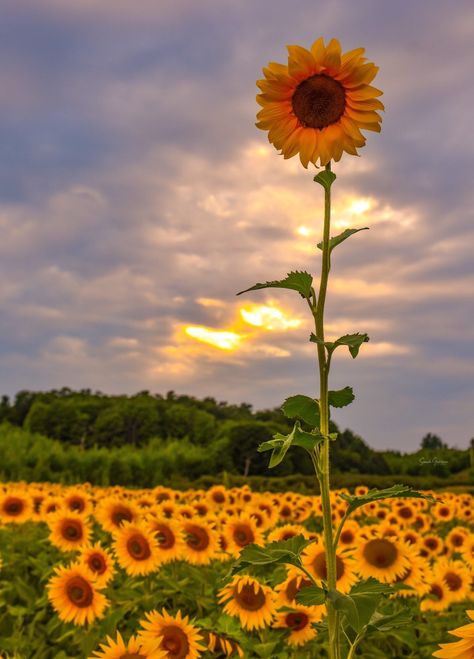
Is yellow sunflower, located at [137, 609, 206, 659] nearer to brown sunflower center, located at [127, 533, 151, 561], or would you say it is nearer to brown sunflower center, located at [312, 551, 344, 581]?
brown sunflower center, located at [312, 551, 344, 581]

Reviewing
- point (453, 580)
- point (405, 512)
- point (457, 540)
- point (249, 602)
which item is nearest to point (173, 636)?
point (249, 602)

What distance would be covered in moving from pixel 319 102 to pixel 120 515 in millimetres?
5779

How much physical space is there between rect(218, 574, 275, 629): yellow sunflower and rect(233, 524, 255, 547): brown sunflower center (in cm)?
157

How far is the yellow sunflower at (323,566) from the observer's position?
18.6ft

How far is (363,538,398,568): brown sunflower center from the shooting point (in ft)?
21.5

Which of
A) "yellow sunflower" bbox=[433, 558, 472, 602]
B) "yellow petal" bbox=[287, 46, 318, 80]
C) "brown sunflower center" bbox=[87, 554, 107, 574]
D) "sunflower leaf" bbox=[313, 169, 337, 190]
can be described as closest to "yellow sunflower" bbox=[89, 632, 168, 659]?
"sunflower leaf" bbox=[313, 169, 337, 190]

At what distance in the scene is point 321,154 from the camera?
2949mm

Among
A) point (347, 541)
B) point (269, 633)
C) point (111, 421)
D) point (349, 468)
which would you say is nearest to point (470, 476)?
point (349, 468)

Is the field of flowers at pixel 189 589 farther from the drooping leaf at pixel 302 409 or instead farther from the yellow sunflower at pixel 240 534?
the drooping leaf at pixel 302 409

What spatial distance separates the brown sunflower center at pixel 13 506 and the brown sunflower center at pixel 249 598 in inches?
189

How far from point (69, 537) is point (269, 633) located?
282 centimetres

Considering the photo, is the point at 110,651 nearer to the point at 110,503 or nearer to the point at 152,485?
the point at 110,503

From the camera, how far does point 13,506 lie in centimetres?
950

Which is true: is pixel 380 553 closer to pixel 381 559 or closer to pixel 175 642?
pixel 381 559
